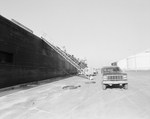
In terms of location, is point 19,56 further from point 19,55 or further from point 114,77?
point 114,77

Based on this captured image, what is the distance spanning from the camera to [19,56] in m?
10.9

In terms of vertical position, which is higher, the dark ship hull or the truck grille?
the dark ship hull

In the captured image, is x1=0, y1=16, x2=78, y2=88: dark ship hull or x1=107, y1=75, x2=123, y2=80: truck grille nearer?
x1=107, y1=75, x2=123, y2=80: truck grille

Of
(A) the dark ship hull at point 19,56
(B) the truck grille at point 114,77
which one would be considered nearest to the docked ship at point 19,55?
(A) the dark ship hull at point 19,56

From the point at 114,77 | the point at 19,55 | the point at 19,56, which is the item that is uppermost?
the point at 19,55

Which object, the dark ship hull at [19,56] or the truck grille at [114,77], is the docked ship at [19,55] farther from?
the truck grille at [114,77]

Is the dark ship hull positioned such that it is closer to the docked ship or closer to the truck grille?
the docked ship

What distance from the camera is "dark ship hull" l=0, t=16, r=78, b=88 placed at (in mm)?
9212

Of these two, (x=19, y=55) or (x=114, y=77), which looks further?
(x=19, y=55)

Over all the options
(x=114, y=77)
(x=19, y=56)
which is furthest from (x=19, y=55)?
(x=114, y=77)

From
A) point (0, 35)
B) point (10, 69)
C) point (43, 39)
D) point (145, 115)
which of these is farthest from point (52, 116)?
point (43, 39)

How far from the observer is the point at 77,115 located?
4.02 metres

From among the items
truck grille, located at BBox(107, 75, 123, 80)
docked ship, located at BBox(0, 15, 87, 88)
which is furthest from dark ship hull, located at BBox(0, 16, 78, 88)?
truck grille, located at BBox(107, 75, 123, 80)

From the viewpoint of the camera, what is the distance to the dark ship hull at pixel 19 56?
9.21m
